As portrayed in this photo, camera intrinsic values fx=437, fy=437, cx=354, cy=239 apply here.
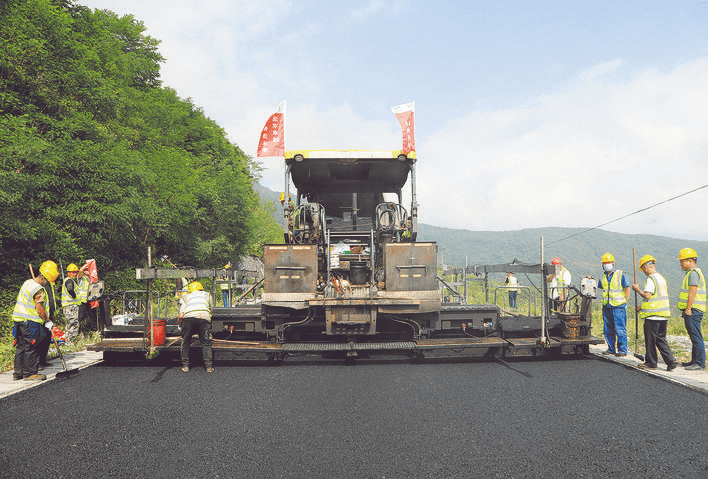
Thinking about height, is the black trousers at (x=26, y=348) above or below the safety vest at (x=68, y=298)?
below

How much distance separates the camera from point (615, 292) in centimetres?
725

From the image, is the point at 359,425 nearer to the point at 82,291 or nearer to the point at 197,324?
the point at 197,324

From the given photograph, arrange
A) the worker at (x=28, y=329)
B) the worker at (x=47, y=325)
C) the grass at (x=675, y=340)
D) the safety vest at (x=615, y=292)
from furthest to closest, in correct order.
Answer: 1. the grass at (x=675, y=340)
2. the safety vest at (x=615, y=292)
3. the worker at (x=47, y=325)
4. the worker at (x=28, y=329)

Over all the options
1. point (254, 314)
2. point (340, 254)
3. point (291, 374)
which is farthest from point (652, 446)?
point (254, 314)

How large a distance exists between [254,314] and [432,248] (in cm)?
298

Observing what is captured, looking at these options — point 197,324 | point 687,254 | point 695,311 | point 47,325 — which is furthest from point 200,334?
point 687,254

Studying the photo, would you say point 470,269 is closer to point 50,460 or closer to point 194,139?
point 50,460

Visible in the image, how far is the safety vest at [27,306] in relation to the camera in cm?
578

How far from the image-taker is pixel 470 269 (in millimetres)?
9758

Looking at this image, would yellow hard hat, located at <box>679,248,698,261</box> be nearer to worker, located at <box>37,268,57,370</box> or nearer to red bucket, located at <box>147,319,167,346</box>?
red bucket, located at <box>147,319,167,346</box>

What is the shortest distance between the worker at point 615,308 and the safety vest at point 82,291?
9.66 metres

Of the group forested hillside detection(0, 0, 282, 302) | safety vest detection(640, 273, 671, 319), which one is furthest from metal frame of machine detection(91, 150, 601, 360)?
forested hillside detection(0, 0, 282, 302)

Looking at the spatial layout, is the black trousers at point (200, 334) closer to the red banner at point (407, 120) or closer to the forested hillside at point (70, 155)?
the red banner at point (407, 120)

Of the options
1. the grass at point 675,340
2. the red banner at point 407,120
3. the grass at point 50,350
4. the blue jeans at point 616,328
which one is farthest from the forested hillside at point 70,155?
the grass at point 675,340
